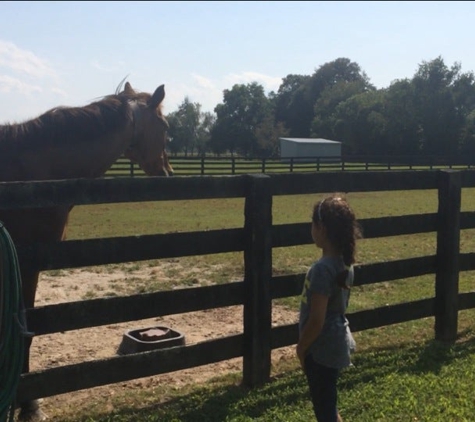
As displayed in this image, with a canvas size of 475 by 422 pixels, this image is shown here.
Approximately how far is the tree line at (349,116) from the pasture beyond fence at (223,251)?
34.0 metres

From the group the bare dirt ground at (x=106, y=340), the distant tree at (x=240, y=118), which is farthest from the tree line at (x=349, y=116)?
the bare dirt ground at (x=106, y=340)

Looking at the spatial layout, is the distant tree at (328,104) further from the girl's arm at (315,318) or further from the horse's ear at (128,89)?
the girl's arm at (315,318)

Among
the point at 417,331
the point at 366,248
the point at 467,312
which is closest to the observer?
the point at 417,331

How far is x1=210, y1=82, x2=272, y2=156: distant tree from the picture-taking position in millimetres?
79625

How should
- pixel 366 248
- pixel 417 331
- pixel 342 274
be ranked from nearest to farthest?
1. pixel 342 274
2. pixel 417 331
3. pixel 366 248

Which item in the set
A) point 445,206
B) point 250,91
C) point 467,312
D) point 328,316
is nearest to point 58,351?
point 328,316

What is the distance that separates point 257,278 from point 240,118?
8214 cm

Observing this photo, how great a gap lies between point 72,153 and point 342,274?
2510 mm

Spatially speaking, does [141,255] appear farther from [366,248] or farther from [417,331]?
[366,248]

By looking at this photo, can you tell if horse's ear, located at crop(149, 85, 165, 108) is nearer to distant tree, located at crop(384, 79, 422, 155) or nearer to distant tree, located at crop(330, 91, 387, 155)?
distant tree, located at crop(384, 79, 422, 155)

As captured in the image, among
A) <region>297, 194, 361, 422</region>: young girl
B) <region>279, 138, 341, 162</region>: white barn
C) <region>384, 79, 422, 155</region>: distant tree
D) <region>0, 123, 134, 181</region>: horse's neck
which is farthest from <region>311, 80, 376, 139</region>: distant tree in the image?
<region>297, 194, 361, 422</region>: young girl

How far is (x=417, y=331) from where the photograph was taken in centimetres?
606

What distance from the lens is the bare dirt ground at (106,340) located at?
4566mm

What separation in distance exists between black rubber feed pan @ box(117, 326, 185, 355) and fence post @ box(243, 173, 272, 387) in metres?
0.98
